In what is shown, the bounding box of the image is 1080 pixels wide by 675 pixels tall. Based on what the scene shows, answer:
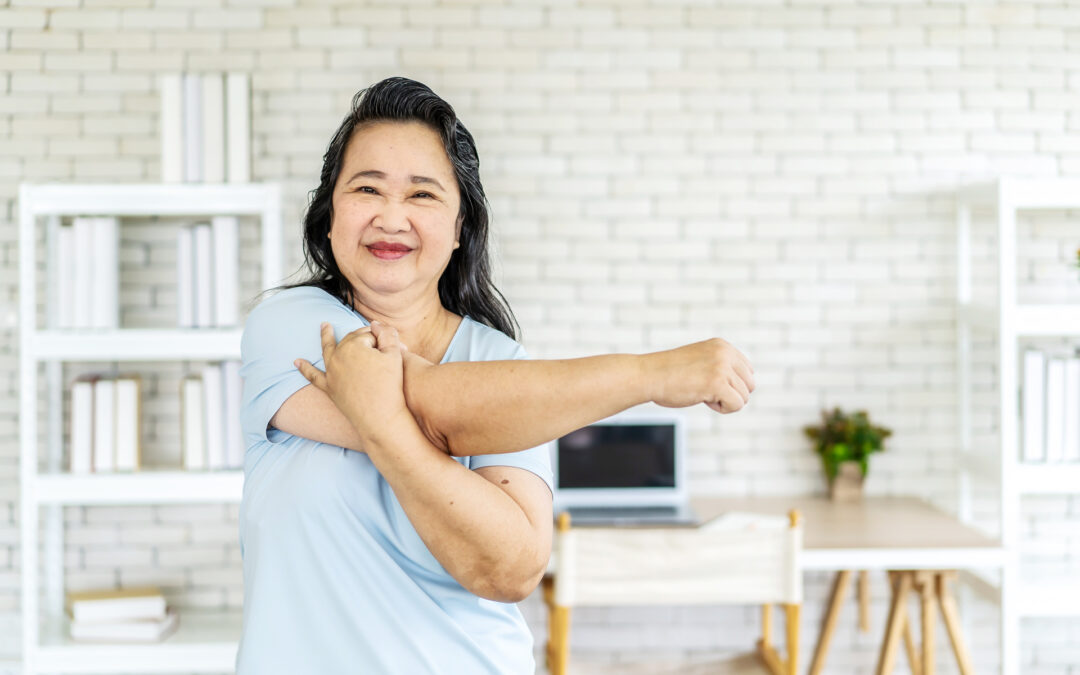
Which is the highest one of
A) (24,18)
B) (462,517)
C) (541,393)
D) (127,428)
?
(24,18)

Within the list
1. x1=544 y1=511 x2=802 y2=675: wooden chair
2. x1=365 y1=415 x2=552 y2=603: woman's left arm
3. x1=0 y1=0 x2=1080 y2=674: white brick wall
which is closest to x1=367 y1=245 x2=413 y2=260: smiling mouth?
x1=365 y1=415 x2=552 y2=603: woman's left arm

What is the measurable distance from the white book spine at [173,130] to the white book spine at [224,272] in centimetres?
19

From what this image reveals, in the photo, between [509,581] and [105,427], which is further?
[105,427]

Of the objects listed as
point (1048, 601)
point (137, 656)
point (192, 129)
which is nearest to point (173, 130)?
point (192, 129)

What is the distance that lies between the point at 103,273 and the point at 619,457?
5.62 ft

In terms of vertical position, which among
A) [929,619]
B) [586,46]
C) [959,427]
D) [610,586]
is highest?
[586,46]

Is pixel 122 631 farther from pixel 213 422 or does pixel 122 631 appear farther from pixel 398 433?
pixel 398 433

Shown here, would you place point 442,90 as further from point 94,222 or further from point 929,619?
point 929,619

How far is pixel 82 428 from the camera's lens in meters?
2.84

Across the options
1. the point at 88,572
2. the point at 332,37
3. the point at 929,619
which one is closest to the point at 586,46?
the point at 332,37

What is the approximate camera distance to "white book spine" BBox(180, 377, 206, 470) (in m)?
2.83

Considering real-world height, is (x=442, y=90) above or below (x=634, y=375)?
above

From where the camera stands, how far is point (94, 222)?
111 inches

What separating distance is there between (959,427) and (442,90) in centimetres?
215
